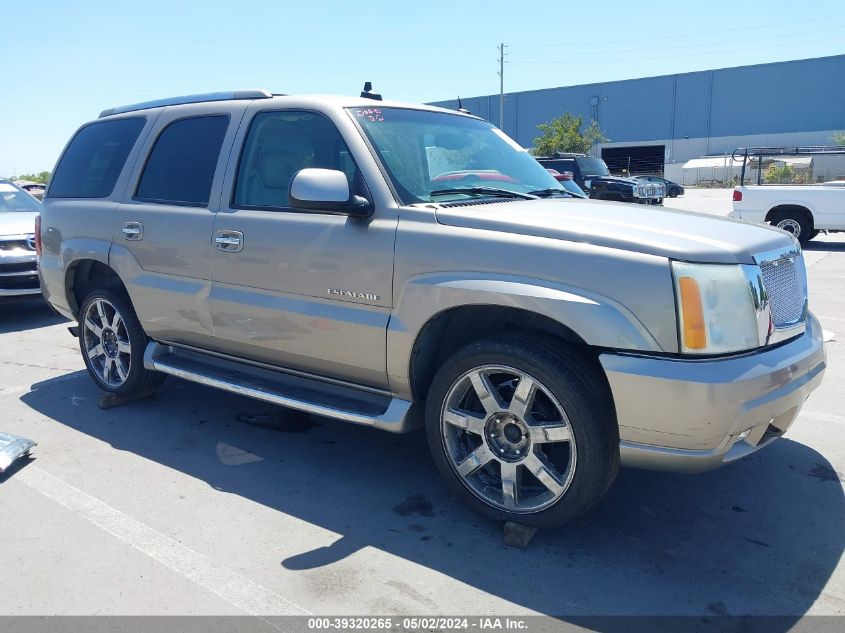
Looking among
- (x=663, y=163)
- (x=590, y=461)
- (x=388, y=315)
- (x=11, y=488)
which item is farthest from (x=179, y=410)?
(x=663, y=163)

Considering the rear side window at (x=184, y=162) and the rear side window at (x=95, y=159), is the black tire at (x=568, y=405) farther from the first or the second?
the rear side window at (x=95, y=159)

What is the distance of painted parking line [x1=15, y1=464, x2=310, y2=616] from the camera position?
279 cm

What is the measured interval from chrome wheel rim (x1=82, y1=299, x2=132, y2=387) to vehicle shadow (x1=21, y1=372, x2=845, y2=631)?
0.48 metres

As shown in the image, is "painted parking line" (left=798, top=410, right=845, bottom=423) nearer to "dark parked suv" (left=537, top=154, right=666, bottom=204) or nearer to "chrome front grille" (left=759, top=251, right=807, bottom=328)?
"chrome front grille" (left=759, top=251, right=807, bottom=328)

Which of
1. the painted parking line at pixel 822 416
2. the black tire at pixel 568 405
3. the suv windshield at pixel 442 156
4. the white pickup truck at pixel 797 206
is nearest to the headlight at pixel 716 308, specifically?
the black tire at pixel 568 405

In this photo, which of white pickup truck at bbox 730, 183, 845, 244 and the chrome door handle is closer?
the chrome door handle

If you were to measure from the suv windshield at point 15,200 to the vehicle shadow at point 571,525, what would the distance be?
562 centimetres

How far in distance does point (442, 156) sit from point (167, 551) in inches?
95.5

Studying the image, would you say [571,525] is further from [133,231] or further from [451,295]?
[133,231]

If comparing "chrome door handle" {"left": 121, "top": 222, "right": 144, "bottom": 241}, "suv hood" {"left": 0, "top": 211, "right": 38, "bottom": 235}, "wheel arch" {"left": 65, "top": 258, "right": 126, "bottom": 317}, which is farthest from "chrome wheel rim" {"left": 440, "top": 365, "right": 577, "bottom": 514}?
"suv hood" {"left": 0, "top": 211, "right": 38, "bottom": 235}

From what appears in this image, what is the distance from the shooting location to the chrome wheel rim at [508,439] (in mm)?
3092

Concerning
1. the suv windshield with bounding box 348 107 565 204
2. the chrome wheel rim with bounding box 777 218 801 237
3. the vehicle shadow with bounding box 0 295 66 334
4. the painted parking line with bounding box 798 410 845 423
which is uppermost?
the suv windshield with bounding box 348 107 565 204

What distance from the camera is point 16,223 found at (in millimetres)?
8383

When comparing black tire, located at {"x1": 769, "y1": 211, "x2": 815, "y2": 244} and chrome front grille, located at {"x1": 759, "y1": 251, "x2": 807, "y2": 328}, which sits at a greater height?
chrome front grille, located at {"x1": 759, "y1": 251, "x2": 807, "y2": 328}
